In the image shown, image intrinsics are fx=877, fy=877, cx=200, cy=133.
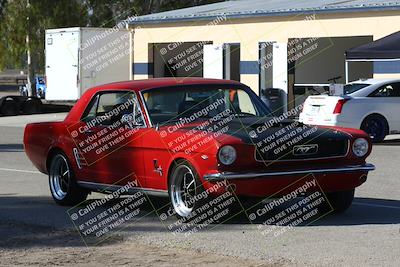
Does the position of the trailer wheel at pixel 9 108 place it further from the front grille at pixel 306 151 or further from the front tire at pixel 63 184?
the front grille at pixel 306 151

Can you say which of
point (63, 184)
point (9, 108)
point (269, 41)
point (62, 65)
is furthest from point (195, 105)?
point (9, 108)

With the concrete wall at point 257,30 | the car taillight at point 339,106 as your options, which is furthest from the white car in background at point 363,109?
the concrete wall at point 257,30

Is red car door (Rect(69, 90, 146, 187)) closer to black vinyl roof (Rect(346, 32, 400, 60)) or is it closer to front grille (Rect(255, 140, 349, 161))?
front grille (Rect(255, 140, 349, 161))

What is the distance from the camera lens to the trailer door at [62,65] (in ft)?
102

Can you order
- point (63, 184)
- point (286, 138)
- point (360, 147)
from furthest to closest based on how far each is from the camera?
point (63, 184), point (360, 147), point (286, 138)

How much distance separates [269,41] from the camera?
28578 millimetres

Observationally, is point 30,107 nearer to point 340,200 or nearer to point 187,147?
point 340,200

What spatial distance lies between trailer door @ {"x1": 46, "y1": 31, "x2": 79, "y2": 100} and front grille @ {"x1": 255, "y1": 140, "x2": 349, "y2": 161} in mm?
22574

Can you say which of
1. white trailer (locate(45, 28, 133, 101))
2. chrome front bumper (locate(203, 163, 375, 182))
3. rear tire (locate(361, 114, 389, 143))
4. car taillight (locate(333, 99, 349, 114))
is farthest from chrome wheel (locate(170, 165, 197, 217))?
white trailer (locate(45, 28, 133, 101))

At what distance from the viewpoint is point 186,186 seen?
9172 millimetres

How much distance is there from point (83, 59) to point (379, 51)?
12.8m

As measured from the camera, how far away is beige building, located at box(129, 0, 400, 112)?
2617 cm

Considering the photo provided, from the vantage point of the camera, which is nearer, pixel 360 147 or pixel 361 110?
pixel 360 147

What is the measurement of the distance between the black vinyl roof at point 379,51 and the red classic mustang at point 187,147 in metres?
11.3
